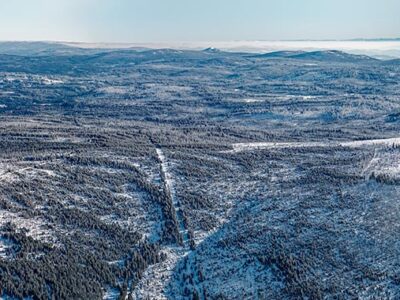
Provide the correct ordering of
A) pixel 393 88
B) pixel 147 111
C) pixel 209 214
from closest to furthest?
pixel 209 214, pixel 147 111, pixel 393 88

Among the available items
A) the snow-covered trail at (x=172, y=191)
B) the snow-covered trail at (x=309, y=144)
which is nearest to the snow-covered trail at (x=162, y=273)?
the snow-covered trail at (x=172, y=191)

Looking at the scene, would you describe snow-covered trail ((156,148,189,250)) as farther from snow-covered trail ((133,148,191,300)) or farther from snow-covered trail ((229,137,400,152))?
snow-covered trail ((229,137,400,152))

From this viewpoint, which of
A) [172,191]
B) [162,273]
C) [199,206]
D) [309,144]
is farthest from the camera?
[309,144]

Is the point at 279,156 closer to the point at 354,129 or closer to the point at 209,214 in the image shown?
the point at 209,214

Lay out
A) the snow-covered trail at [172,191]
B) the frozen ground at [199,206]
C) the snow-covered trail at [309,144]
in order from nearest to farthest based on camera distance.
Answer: the frozen ground at [199,206]
the snow-covered trail at [172,191]
the snow-covered trail at [309,144]

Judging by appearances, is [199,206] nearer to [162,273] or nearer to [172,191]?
[172,191]

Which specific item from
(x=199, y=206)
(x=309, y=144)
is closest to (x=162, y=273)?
(x=199, y=206)

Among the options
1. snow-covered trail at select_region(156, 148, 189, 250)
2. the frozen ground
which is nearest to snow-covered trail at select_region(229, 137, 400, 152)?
the frozen ground

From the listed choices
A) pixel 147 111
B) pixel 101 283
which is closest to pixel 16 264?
pixel 101 283

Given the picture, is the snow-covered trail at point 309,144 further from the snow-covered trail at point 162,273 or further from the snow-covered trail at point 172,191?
the snow-covered trail at point 162,273

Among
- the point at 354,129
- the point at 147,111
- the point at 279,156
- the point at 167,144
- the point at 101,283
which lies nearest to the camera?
the point at 101,283

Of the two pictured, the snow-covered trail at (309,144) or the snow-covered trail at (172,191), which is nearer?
the snow-covered trail at (172,191)
